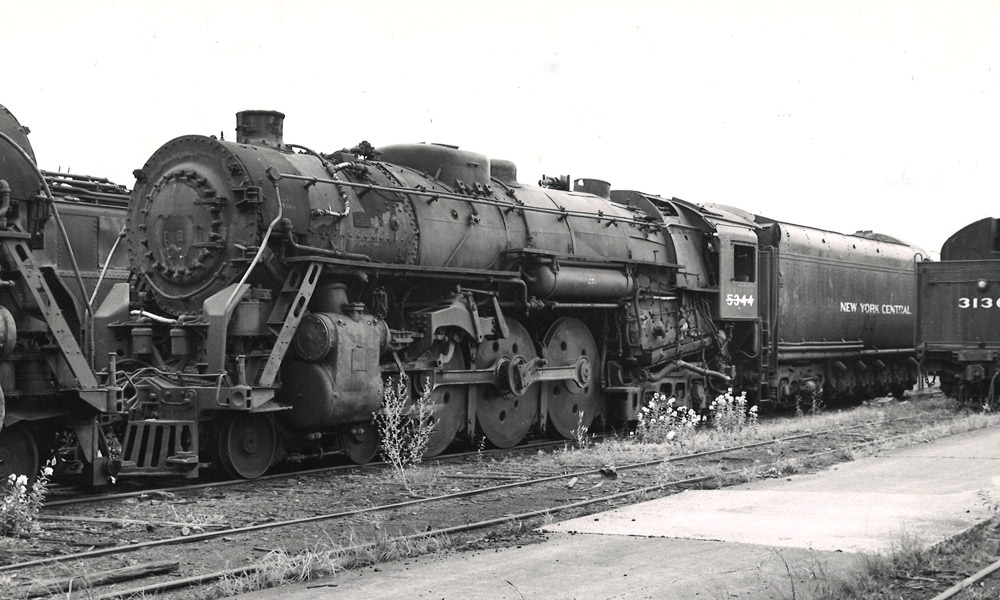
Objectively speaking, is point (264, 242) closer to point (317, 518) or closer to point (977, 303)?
point (317, 518)

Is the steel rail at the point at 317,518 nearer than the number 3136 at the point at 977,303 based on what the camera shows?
Yes

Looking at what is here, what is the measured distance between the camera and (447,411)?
45.4 ft

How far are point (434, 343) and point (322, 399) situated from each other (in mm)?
2281

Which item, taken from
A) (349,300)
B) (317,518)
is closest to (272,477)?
(349,300)

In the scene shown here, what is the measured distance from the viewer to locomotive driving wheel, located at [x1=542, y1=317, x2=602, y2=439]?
15.7 metres

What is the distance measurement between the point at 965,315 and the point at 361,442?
12.9 metres

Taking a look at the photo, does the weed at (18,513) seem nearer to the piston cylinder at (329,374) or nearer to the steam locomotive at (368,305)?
the steam locomotive at (368,305)

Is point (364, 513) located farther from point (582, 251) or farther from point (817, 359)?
point (817, 359)

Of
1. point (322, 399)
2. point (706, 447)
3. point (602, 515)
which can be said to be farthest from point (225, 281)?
point (706, 447)

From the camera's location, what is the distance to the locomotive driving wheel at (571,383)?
15.7 m

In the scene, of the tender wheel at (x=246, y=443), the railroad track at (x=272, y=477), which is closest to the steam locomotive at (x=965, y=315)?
the railroad track at (x=272, y=477)

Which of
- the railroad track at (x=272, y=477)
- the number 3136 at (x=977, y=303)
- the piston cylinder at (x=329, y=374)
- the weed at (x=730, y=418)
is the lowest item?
the railroad track at (x=272, y=477)

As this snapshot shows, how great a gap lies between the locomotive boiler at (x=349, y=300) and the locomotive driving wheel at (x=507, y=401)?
1.2 inches

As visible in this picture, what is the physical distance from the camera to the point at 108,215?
15.6 metres
